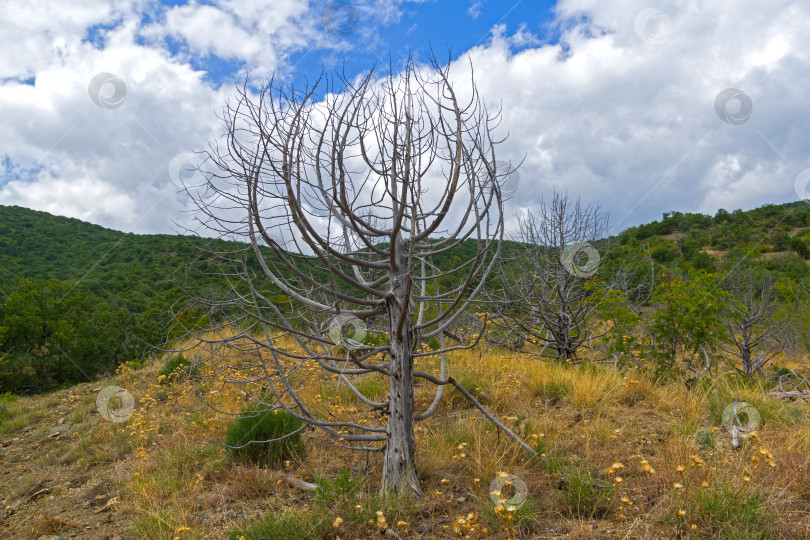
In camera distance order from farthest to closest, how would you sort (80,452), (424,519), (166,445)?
1. (80,452)
2. (166,445)
3. (424,519)

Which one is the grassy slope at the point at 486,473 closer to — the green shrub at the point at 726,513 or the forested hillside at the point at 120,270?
the green shrub at the point at 726,513

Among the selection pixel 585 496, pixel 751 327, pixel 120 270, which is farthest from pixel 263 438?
pixel 120 270

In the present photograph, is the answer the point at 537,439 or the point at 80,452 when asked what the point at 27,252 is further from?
the point at 537,439

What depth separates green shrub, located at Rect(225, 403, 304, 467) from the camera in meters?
4.52

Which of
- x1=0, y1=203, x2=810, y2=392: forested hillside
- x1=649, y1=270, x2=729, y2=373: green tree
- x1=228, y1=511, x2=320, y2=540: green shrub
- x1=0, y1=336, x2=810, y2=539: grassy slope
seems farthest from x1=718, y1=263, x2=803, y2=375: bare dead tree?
x1=228, y1=511, x2=320, y2=540: green shrub

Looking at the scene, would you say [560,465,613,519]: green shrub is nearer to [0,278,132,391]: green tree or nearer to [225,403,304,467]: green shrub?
[225,403,304,467]: green shrub

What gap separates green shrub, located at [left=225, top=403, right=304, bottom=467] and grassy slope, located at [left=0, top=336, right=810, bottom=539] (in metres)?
0.17

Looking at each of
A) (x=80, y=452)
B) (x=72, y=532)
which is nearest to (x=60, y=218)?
(x=80, y=452)

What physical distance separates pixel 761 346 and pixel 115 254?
33264 mm

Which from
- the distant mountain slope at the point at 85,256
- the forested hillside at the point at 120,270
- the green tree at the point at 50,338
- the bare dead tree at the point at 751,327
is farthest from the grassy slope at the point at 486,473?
the distant mountain slope at the point at 85,256

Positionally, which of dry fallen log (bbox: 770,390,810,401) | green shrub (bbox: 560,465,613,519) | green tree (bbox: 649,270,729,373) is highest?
green tree (bbox: 649,270,729,373)

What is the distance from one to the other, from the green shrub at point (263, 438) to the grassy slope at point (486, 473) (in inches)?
6.5

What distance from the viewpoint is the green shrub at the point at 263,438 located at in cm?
452

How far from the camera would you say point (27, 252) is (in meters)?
30.6
